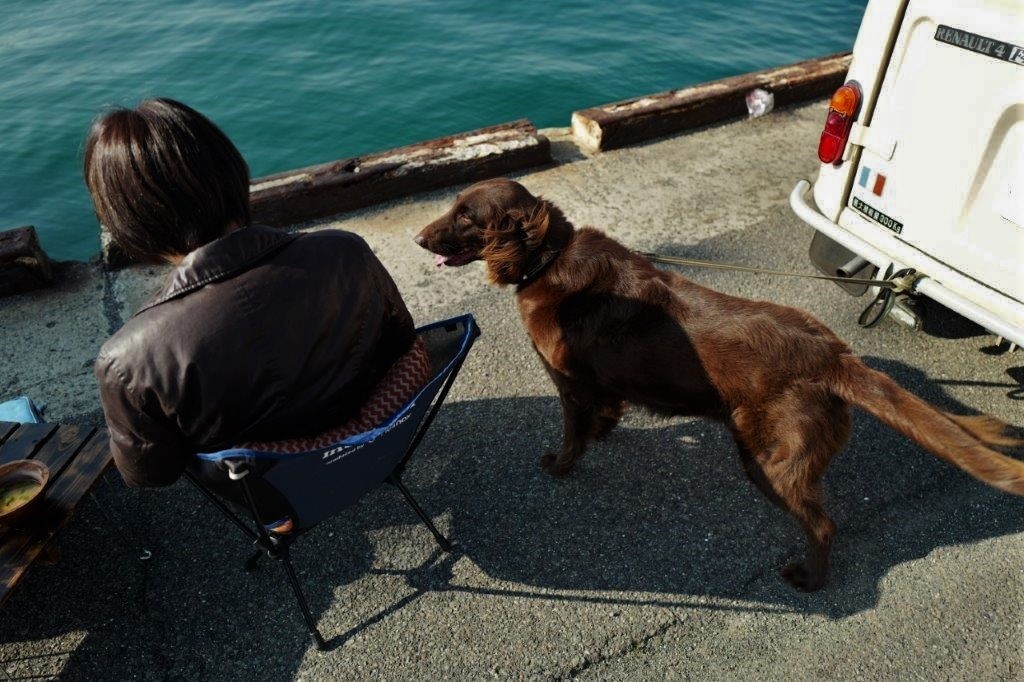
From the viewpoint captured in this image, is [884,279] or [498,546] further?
[884,279]

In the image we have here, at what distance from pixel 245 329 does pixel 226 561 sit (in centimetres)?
136

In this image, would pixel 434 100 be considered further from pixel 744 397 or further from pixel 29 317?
pixel 744 397

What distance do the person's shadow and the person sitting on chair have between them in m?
0.84

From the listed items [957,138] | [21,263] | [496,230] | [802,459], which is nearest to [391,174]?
[21,263]

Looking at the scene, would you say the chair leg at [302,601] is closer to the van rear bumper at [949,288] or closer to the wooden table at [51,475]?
the wooden table at [51,475]

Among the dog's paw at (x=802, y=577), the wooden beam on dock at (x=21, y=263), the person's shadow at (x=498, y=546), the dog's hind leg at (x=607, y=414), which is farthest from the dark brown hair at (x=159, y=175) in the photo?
the wooden beam on dock at (x=21, y=263)

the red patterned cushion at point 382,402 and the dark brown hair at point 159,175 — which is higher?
the dark brown hair at point 159,175

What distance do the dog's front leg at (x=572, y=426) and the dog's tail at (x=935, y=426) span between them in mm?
980

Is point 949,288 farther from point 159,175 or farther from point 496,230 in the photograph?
point 159,175

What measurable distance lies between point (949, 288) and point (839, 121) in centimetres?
98

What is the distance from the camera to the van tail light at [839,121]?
3307mm

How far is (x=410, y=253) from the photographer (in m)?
4.50

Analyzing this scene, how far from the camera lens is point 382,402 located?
2180 mm

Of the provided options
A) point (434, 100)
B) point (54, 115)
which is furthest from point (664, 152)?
point (54, 115)
